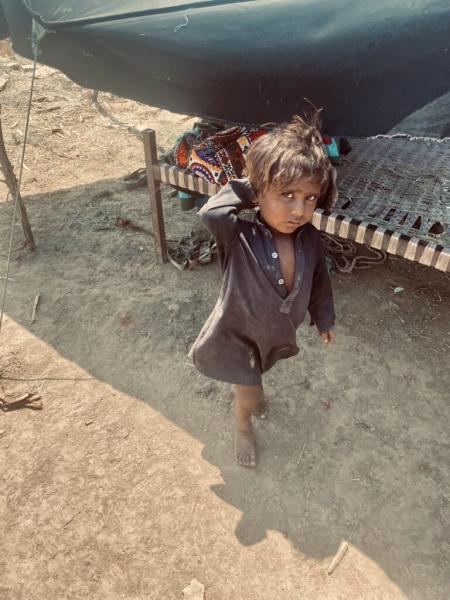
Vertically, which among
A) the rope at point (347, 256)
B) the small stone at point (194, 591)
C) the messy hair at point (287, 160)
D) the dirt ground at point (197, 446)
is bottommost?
the small stone at point (194, 591)

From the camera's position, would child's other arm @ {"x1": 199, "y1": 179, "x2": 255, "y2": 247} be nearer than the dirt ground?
Yes

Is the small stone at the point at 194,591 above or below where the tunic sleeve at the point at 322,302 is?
below

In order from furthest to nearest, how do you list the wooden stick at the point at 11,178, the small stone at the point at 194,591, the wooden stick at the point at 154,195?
the wooden stick at the point at 11,178 → the wooden stick at the point at 154,195 → the small stone at the point at 194,591

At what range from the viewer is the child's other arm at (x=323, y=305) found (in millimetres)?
2119

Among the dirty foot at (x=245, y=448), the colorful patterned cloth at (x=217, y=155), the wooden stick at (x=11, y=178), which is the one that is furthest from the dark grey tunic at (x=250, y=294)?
the wooden stick at (x=11, y=178)

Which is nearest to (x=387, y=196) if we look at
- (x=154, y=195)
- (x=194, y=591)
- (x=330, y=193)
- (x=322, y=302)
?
(x=322, y=302)

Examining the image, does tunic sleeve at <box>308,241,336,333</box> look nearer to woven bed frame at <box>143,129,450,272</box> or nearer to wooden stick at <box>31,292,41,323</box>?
woven bed frame at <box>143,129,450,272</box>

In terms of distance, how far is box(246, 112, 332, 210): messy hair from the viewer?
5.25ft

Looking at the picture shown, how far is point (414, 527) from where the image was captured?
224 centimetres

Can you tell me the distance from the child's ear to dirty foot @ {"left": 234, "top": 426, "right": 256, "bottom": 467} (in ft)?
4.35

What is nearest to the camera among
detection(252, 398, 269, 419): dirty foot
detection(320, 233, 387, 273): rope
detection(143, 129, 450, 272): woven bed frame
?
detection(252, 398, 269, 419): dirty foot

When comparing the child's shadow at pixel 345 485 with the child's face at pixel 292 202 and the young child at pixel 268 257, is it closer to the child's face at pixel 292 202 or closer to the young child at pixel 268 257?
the young child at pixel 268 257

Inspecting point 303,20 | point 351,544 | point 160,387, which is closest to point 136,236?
point 160,387

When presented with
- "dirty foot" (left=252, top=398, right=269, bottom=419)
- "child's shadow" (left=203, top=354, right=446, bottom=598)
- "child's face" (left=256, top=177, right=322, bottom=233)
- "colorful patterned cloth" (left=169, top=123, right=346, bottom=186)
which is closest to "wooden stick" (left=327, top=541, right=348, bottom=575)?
"child's shadow" (left=203, top=354, right=446, bottom=598)
